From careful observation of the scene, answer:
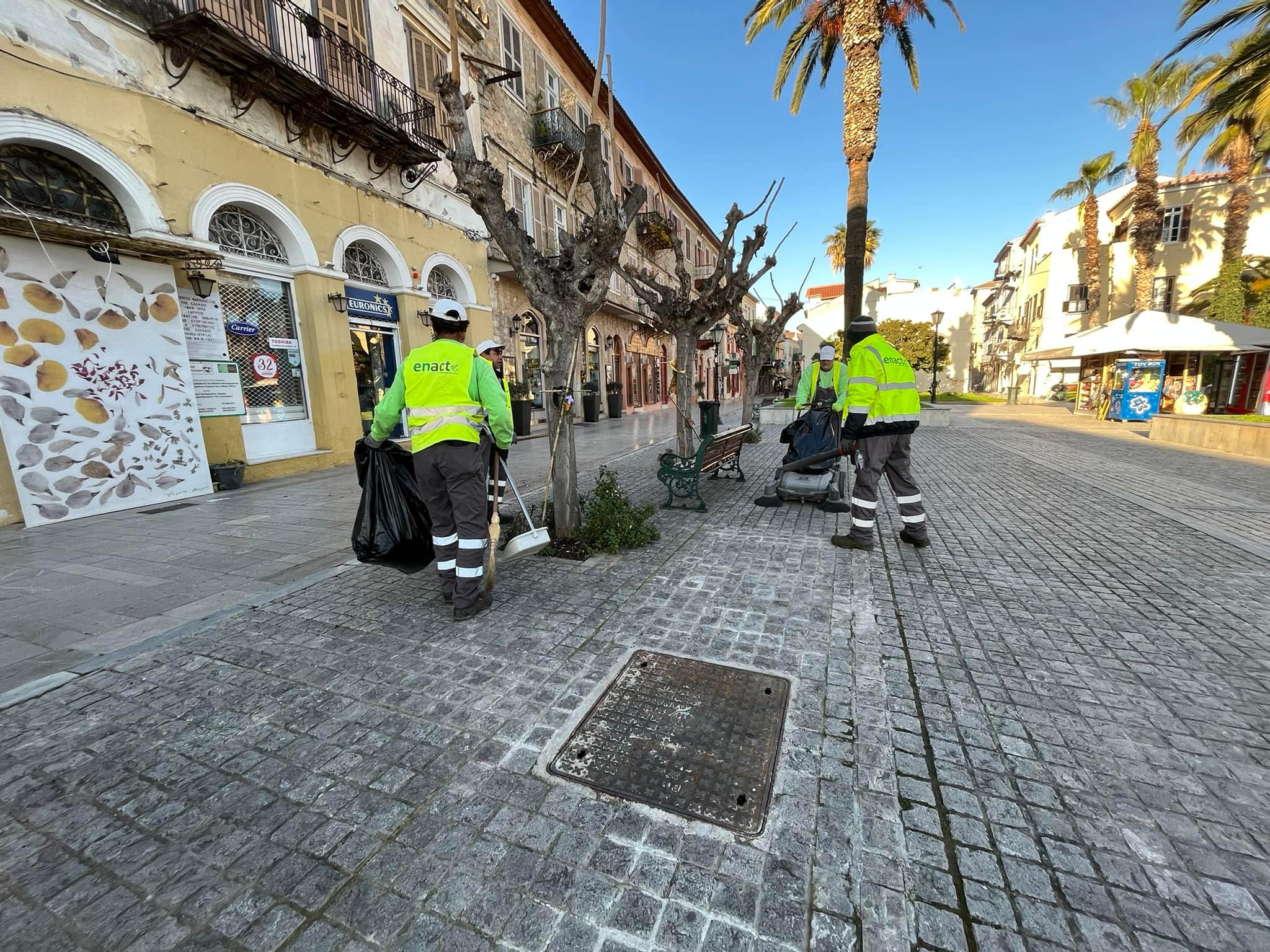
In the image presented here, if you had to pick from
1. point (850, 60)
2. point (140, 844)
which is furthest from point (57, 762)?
point (850, 60)

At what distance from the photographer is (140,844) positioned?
73.7 inches

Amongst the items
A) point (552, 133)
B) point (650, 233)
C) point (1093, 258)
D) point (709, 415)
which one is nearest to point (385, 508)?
point (709, 415)

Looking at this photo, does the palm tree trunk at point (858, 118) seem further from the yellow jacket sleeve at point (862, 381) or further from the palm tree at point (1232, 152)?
the palm tree at point (1232, 152)

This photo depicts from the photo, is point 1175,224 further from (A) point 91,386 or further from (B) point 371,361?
(A) point 91,386

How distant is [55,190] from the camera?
6434 millimetres

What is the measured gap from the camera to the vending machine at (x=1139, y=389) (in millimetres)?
15406

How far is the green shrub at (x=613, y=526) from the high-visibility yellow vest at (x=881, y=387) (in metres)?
2.22

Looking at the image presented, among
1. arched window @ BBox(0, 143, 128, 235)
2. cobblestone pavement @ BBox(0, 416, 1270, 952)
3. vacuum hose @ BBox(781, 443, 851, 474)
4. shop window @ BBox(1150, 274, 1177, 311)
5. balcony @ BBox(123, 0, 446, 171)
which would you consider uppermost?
balcony @ BBox(123, 0, 446, 171)

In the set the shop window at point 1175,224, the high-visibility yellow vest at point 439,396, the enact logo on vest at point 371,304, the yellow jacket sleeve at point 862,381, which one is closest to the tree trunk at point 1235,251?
the shop window at point 1175,224

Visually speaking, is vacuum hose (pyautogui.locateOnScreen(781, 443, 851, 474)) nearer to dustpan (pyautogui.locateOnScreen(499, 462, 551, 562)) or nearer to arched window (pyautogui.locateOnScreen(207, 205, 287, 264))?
dustpan (pyautogui.locateOnScreen(499, 462, 551, 562))

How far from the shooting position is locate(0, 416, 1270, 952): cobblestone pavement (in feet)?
5.20

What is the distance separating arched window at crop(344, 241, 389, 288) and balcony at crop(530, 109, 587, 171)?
25.6 ft

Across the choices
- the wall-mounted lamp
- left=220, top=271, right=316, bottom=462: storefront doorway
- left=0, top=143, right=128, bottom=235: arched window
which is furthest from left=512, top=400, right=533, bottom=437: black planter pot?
left=0, top=143, right=128, bottom=235: arched window

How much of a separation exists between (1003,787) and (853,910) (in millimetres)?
907
